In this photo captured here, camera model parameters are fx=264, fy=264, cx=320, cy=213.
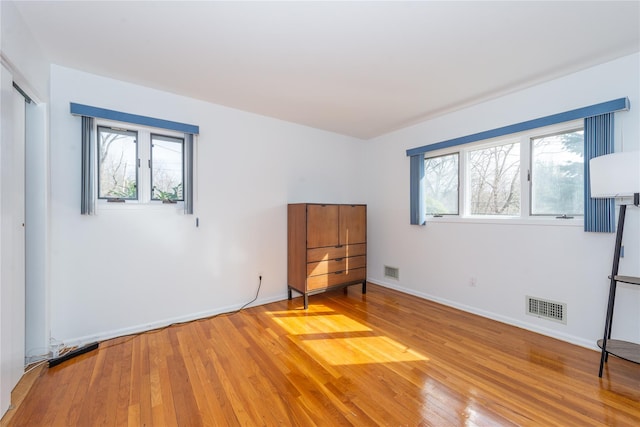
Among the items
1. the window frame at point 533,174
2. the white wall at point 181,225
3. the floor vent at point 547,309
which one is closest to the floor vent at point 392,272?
the white wall at point 181,225

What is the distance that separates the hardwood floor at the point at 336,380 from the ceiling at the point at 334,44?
2428mm

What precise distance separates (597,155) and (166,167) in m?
3.99

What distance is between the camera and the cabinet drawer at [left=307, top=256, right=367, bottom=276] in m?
3.33

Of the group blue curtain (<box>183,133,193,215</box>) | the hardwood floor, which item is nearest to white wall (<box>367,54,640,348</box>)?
the hardwood floor

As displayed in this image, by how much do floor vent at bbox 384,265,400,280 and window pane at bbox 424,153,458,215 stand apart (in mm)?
987

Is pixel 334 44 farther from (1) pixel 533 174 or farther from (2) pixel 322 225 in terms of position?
(1) pixel 533 174

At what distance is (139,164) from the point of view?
265cm

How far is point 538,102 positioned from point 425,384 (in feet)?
9.11

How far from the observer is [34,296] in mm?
2072

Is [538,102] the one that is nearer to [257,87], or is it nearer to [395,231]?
[395,231]

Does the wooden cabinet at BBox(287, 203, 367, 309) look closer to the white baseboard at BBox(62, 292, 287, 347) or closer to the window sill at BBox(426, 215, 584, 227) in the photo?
the white baseboard at BBox(62, 292, 287, 347)

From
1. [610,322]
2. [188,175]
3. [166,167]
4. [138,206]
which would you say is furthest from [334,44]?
[610,322]

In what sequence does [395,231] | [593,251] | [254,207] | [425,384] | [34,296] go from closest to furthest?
[425,384], [34,296], [593,251], [254,207], [395,231]

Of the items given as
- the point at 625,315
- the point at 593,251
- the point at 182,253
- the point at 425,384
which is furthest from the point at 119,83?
the point at 625,315
